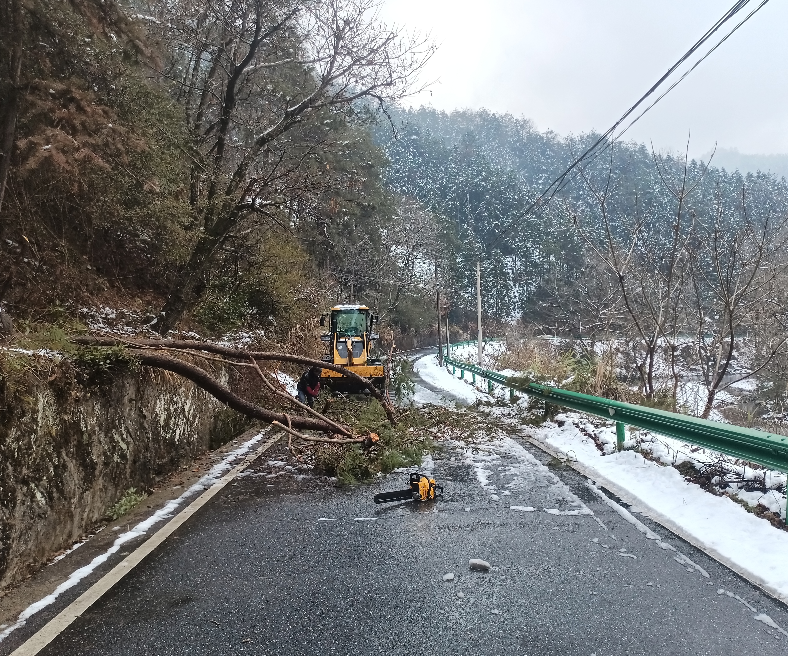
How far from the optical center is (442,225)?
73562mm

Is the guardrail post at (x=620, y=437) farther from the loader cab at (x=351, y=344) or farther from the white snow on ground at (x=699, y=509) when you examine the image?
the loader cab at (x=351, y=344)

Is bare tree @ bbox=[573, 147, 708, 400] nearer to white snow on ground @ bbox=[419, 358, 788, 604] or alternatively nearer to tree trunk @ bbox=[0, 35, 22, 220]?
white snow on ground @ bbox=[419, 358, 788, 604]

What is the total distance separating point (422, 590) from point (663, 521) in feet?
8.52

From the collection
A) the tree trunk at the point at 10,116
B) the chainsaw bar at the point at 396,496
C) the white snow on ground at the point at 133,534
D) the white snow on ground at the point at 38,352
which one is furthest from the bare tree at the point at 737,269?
the tree trunk at the point at 10,116

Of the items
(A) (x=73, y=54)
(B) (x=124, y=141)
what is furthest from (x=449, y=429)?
(A) (x=73, y=54)

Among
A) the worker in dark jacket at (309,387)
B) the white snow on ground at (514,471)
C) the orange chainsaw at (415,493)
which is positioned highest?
the worker in dark jacket at (309,387)

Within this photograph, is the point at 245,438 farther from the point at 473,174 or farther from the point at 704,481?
the point at 473,174

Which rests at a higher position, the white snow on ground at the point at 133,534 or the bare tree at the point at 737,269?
the bare tree at the point at 737,269

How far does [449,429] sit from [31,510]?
296 inches

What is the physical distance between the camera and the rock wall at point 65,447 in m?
3.88

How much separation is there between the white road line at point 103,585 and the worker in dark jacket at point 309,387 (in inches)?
188

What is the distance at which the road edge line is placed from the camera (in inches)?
150

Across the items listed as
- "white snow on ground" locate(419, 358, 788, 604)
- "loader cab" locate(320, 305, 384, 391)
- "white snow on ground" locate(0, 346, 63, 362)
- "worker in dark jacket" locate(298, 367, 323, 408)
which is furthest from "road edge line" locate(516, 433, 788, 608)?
"loader cab" locate(320, 305, 384, 391)

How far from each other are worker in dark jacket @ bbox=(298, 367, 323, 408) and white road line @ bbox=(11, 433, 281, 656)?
4778mm
